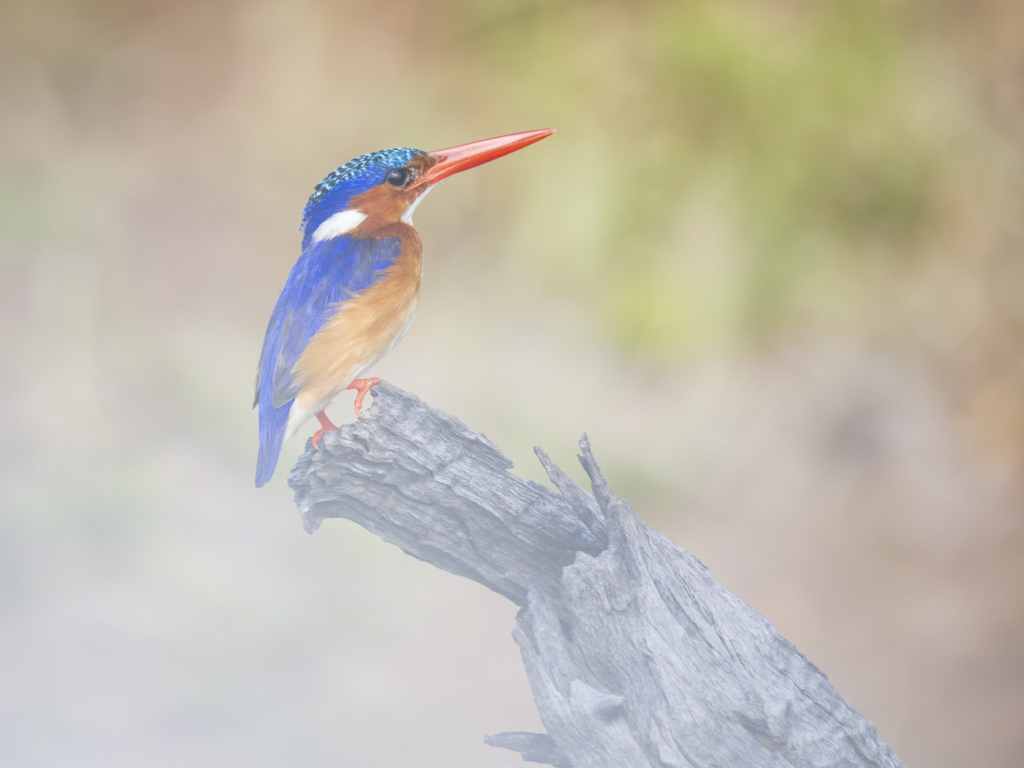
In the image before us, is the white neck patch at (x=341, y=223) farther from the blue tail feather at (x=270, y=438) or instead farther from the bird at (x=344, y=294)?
the blue tail feather at (x=270, y=438)

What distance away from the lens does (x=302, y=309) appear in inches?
71.9

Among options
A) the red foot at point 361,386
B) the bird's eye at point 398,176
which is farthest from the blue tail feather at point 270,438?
the bird's eye at point 398,176

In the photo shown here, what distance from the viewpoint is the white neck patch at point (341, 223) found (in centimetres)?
191

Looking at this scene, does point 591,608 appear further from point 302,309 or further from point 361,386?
point 302,309

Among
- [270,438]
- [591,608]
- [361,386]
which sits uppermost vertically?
[361,386]

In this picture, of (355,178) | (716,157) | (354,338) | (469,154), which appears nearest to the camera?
(354,338)

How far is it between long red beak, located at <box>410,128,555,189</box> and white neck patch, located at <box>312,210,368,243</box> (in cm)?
15

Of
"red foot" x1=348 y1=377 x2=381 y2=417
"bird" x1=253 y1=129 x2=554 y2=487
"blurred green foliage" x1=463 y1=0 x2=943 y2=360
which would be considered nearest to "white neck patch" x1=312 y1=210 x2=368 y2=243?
"bird" x1=253 y1=129 x2=554 y2=487

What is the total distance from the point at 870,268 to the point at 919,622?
1.16 metres

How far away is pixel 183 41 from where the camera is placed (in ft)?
7.59

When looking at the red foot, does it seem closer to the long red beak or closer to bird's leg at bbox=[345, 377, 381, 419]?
bird's leg at bbox=[345, 377, 381, 419]

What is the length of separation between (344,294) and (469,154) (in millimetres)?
497

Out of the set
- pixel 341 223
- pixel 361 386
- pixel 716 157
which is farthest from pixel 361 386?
pixel 716 157

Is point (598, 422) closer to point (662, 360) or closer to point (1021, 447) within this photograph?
point (662, 360)
